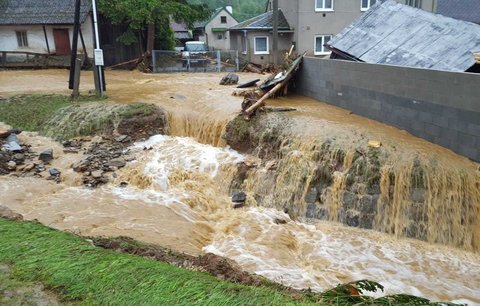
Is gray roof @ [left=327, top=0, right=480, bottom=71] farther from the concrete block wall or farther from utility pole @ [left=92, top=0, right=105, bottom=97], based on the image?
utility pole @ [left=92, top=0, right=105, bottom=97]

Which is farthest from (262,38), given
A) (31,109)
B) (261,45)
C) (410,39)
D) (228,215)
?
(228,215)

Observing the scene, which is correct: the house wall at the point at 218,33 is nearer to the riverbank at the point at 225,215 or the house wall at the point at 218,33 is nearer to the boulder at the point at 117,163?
the riverbank at the point at 225,215

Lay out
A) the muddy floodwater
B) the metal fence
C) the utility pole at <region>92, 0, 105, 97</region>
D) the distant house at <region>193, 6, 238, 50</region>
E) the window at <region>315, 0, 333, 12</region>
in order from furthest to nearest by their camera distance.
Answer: the distant house at <region>193, 6, 238, 50</region>
the window at <region>315, 0, 333, 12</region>
the metal fence
the utility pole at <region>92, 0, 105, 97</region>
the muddy floodwater

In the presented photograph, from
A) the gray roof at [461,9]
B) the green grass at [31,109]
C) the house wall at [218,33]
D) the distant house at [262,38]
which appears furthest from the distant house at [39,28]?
the gray roof at [461,9]

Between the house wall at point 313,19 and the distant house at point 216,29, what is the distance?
1387 cm

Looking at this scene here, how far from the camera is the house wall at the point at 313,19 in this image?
74.7ft

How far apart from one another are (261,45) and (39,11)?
44.0 ft

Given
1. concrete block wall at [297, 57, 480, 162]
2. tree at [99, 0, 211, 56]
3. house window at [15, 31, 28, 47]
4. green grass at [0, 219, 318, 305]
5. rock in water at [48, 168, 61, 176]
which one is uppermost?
tree at [99, 0, 211, 56]

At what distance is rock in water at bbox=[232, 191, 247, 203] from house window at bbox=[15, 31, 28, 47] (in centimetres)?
2062

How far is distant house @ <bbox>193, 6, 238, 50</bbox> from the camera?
1492 inches

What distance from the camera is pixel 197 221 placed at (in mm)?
8227

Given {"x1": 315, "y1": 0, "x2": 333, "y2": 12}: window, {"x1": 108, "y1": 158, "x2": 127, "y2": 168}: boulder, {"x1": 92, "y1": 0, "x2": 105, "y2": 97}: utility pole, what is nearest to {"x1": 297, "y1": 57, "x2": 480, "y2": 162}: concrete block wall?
{"x1": 108, "y1": 158, "x2": 127, "y2": 168}: boulder

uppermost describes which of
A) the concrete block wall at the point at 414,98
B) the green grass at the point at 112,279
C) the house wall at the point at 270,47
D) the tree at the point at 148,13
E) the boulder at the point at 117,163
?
the tree at the point at 148,13

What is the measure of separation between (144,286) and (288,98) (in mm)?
11042
